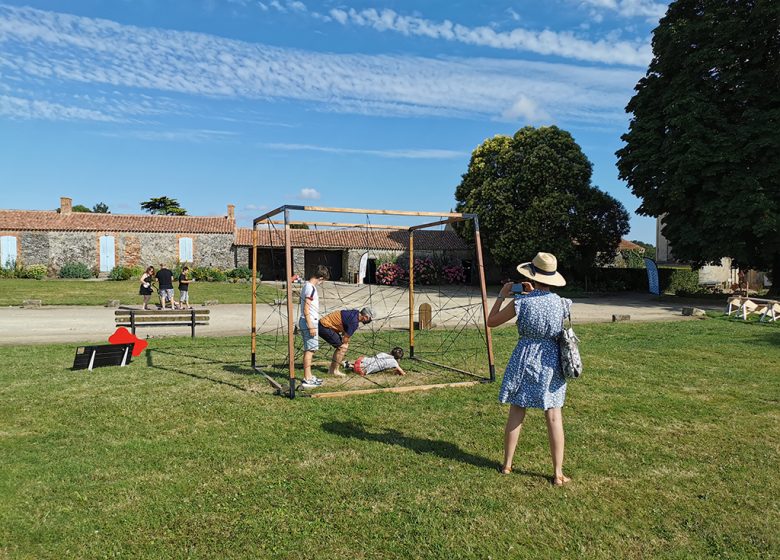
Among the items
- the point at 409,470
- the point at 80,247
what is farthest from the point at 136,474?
the point at 80,247

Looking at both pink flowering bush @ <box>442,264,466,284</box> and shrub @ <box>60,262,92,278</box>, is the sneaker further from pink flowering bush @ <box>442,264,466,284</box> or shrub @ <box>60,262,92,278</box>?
shrub @ <box>60,262,92,278</box>

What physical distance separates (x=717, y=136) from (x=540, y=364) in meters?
20.6

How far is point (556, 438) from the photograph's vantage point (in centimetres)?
446

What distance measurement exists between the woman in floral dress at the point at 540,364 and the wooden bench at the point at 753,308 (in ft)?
49.3

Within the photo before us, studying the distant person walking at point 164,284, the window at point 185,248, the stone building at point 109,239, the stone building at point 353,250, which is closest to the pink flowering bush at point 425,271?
the stone building at point 353,250

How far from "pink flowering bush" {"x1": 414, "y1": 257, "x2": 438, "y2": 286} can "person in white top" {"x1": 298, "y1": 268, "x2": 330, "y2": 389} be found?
25340 millimetres

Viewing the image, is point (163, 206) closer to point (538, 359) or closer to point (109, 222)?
point (109, 222)

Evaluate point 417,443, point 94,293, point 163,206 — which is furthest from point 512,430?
point 163,206

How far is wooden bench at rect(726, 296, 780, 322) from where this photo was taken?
54.2ft

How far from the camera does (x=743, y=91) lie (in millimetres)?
21141

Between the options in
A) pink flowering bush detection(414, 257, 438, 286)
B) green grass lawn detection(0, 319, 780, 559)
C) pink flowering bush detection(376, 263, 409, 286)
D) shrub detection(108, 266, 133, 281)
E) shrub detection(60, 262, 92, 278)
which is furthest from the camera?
shrub detection(60, 262, 92, 278)

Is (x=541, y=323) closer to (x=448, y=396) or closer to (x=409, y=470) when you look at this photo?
(x=409, y=470)

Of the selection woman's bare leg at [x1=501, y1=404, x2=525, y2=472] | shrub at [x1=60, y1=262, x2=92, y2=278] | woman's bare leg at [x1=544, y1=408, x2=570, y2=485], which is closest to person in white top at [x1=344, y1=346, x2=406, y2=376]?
woman's bare leg at [x1=501, y1=404, x2=525, y2=472]

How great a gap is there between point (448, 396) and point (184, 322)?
754 cm
